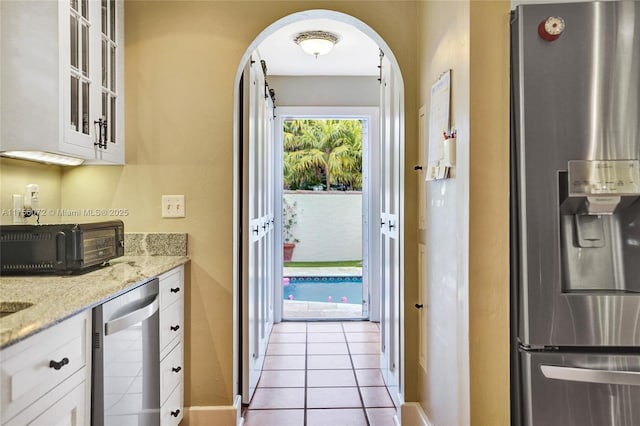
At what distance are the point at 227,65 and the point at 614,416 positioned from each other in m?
2.18

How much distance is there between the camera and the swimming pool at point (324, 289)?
6402 millimetres

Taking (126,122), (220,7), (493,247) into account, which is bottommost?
(493,247)

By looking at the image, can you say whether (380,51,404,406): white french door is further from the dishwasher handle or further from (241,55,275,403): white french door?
the dishwasher handle

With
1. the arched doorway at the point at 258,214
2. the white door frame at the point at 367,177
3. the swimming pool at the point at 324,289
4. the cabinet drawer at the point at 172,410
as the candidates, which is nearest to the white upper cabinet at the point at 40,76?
the arched doorway at the point at 258,214

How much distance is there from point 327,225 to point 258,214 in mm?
3876

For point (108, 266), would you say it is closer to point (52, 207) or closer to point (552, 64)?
point (52, 207)

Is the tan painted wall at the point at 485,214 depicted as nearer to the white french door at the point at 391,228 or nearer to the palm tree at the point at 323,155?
the white french door at the point at 391,228

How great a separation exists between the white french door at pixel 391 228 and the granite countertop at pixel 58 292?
1.27m

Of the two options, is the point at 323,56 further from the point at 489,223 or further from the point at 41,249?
the point at 41,249

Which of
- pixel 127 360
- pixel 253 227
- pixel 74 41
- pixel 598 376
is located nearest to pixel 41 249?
pixel 127 360

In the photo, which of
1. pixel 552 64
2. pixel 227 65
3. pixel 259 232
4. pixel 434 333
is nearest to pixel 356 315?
pixel 259 232

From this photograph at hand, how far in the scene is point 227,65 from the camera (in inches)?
87.7

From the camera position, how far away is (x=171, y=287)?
200cm

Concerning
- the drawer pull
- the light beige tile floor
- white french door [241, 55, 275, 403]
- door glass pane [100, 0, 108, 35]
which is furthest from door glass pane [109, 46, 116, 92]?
the light beige tile floor
